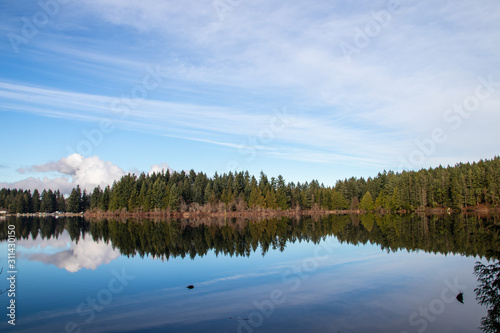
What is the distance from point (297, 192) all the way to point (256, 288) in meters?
111

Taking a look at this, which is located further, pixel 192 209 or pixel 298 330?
pixel 192 209

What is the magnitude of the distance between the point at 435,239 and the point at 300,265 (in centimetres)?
2042

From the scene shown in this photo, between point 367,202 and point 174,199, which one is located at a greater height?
point 174,199

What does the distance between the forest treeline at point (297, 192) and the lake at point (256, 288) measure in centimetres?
7688

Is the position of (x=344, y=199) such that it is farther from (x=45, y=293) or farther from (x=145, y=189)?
(x=45, y=293)

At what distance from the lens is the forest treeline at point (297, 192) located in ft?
339

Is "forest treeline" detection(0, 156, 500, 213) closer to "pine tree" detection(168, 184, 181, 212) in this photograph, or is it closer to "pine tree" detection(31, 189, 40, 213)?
"pine tree" detection(168, 184, 181, 212)

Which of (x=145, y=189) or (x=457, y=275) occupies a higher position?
(x=145, y=189)

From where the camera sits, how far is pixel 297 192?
423ft

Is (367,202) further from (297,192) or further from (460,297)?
(460,297)

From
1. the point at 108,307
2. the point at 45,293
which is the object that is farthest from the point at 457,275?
the point at 45,293

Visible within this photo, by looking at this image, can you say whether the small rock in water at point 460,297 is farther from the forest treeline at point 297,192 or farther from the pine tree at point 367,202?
the pine tree at point 367,202

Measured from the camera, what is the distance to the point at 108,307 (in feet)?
54.5

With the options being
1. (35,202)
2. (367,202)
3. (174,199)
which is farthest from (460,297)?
(35,202)
